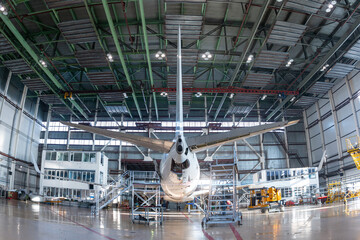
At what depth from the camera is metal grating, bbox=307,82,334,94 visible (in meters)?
38.9

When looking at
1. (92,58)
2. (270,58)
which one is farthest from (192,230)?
(92,58)

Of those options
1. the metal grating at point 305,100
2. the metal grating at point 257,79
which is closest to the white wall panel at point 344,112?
the metal grating at point 305,100

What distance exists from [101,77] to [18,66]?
988cm

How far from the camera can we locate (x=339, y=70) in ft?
115

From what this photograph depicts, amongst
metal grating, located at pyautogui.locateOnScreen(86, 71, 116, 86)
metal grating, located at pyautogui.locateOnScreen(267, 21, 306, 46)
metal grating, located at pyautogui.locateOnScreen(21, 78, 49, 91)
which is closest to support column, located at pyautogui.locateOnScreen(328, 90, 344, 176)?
metal grating, located at pyautogui.locateOnScreen(267, 21, 306, 46)

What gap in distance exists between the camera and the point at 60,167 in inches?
1650

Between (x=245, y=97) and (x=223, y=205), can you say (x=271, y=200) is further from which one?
(x=245, y=97)

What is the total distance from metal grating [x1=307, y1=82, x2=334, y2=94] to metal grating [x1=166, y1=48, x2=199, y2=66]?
20.5 m

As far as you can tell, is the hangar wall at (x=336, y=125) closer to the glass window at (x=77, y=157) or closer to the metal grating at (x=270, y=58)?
the metal grating at (x=270, y=58)

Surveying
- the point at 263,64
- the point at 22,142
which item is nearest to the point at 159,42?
the point at 263,64

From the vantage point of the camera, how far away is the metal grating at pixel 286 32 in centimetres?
2545

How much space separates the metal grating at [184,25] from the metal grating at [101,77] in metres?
10.8

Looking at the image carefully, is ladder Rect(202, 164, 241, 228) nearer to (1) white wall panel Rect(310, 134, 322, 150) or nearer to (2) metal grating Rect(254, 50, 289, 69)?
(2) metal grating Rect(254, 50, 289, 69)

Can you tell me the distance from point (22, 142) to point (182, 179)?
42.7 metres
